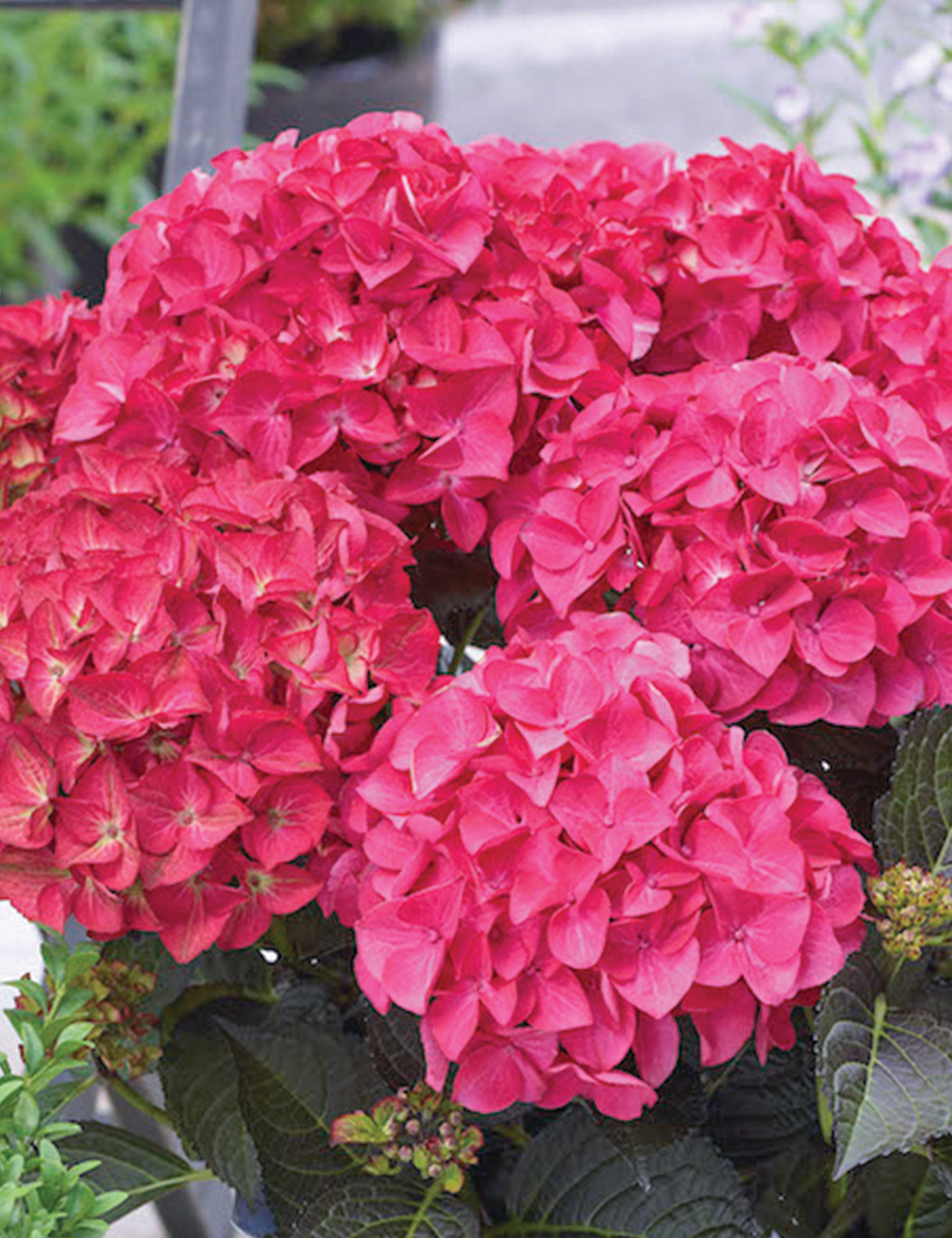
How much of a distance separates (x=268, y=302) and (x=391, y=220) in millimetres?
49

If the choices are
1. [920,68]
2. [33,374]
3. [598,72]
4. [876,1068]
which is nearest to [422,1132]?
[876,1068]

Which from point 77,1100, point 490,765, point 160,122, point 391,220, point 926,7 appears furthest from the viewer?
point 160,122

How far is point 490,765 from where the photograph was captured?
458mm

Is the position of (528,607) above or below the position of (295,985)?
above

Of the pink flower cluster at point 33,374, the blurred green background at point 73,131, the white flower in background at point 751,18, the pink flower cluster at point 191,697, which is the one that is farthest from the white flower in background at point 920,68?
the pink flower cluster at point 191,697

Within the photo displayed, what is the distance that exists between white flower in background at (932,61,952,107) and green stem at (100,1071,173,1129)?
119 centimetres

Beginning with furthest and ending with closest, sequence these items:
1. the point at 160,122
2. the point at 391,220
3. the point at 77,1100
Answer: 1. the point at 160,122
2. the point at 77,1100
3. the point at 391,220

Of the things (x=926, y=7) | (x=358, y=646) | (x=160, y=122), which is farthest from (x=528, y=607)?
(x=160, y=122)

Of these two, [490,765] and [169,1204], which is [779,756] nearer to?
[490,765]

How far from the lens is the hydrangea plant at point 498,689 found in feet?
1.50

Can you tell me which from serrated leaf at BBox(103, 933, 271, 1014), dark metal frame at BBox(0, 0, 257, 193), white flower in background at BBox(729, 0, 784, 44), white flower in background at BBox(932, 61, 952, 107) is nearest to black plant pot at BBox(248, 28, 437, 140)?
white flower in background at BBox(729, 0, 784, 44)

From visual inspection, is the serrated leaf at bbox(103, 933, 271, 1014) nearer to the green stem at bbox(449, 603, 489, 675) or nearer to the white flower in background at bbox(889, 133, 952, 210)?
the green stem at bbox(449, 603, 489, 675)

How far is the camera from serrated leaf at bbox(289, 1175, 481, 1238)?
51cm

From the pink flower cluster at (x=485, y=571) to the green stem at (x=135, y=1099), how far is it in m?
0.09
